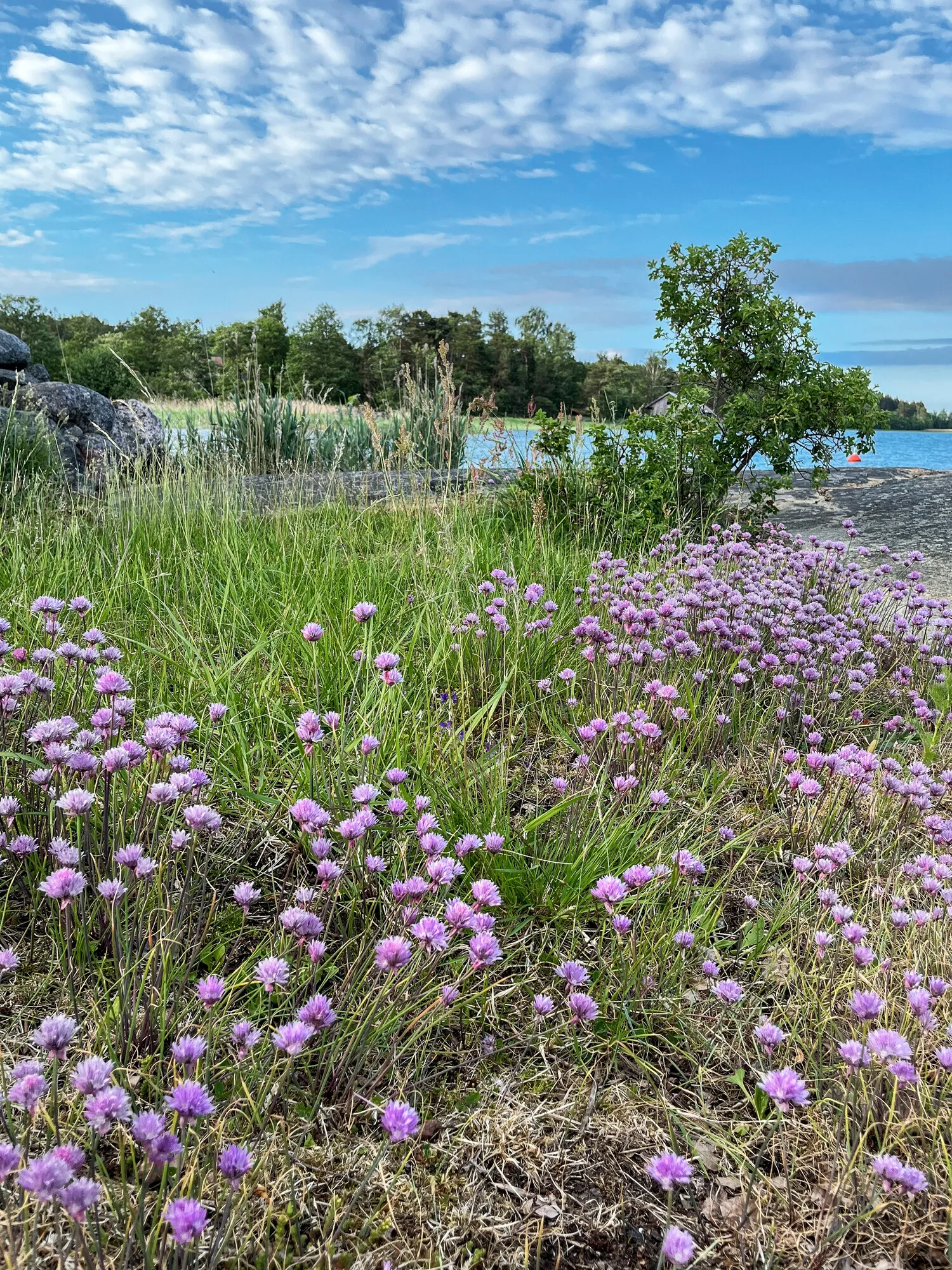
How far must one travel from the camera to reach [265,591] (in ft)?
14.1

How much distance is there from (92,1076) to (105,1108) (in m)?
0.07

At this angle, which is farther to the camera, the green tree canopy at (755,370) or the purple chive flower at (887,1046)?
the green tree canopy at (755,370)

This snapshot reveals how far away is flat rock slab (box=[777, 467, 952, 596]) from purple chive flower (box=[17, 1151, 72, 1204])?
655 cm

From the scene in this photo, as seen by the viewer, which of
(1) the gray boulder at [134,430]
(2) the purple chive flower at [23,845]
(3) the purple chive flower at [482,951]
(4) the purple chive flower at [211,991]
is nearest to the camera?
(4) the purple chive flower at [211,991]

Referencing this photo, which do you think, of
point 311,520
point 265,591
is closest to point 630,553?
point 311,520

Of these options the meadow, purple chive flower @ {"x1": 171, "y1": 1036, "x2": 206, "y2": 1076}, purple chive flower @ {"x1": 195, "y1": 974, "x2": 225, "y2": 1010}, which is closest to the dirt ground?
the meadow

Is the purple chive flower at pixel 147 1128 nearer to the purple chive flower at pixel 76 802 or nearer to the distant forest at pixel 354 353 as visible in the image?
the purple chive flower at pixel 76 802

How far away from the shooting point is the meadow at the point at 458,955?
1.53m

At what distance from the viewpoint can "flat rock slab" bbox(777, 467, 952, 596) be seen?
7293 millimetres

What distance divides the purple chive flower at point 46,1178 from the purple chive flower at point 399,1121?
492 mm

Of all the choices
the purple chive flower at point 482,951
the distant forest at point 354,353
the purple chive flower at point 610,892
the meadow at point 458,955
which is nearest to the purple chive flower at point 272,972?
the meadow at point 458,955

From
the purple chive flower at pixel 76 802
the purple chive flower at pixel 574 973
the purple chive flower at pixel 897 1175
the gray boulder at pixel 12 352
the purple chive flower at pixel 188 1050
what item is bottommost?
the purple chive flower at pixel 897 1175

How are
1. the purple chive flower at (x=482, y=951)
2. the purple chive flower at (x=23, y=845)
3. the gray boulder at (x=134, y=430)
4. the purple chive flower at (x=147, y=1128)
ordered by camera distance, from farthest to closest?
the gray boulder at (x=134, y=430), the purple chive flower at (x=23, y=845), the purple chive flower at (x=482, y=951), the purple chive flower at (x=147, y=1128)

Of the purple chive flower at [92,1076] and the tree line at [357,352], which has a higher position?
the tree line at [357,352]
